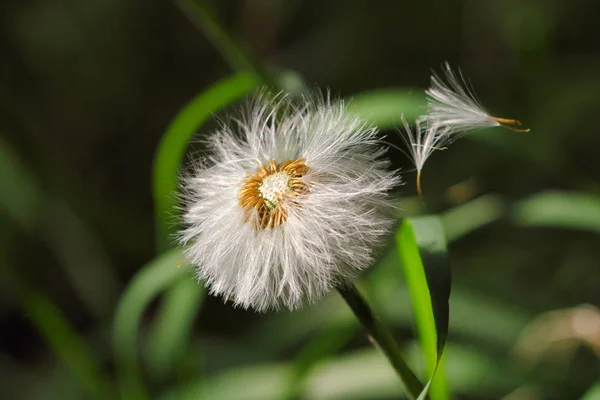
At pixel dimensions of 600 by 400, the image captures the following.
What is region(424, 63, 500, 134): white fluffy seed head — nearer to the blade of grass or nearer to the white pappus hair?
the white pappus hair

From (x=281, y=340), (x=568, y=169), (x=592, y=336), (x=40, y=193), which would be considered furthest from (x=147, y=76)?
(x=592, y=336)

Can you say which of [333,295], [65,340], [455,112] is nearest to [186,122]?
[455,112]

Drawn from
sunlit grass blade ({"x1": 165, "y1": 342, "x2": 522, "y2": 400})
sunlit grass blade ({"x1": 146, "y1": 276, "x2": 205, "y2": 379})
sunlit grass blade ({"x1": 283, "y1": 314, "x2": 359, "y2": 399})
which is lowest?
sunlit grass blade ({"x1": 165, "y1": 342, "x2": 522, "y2": 400})

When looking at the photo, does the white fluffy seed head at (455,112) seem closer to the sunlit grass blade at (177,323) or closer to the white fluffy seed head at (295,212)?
the white fluffy seed head at (295,212)

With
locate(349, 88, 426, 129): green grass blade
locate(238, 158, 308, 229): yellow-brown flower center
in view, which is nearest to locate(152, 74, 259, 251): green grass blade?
locate(349, 88, 426, 129): green grass blade

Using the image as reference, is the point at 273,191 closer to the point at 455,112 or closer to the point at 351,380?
the point at 455,112
